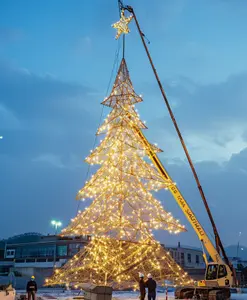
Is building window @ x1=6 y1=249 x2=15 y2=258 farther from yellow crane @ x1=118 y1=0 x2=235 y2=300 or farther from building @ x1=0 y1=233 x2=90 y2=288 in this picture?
yellow crane @ x1=118 y1=0 x2=235 y2=300

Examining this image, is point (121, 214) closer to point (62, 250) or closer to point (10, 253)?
point (62, 250)

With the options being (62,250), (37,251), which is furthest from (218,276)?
(37,251)

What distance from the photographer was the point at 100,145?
21.9 m

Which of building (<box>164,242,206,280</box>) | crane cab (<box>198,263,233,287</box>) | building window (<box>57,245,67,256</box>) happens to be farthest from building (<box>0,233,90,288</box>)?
crane cab (<box>198,263,233,287</box>)

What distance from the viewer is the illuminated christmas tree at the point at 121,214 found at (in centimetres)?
A: 2136

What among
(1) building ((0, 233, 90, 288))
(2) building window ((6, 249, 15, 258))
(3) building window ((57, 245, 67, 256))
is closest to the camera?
(1) building ((0, 233, 90, 288))

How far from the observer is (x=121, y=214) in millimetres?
21734

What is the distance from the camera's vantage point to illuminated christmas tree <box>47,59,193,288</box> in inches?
841

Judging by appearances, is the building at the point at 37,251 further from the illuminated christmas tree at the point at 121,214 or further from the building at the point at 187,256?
the illuminated christmas tree at the point at 121,214

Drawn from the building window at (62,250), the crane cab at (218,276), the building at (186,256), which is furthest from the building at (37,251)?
the crane cab at (218,276)

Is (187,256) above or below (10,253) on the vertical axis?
below

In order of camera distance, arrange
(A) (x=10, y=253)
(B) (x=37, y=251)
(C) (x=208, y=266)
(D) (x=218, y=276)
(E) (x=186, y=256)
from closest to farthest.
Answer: (D) (x=218, y=276) → (C) (x=208, y=266) → (B) (x=37, y=251) → (E) (x=186, y=256) → (A) (x=10, y=253)

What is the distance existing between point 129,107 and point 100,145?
2727mm

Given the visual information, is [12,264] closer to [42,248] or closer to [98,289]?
[42,248]
